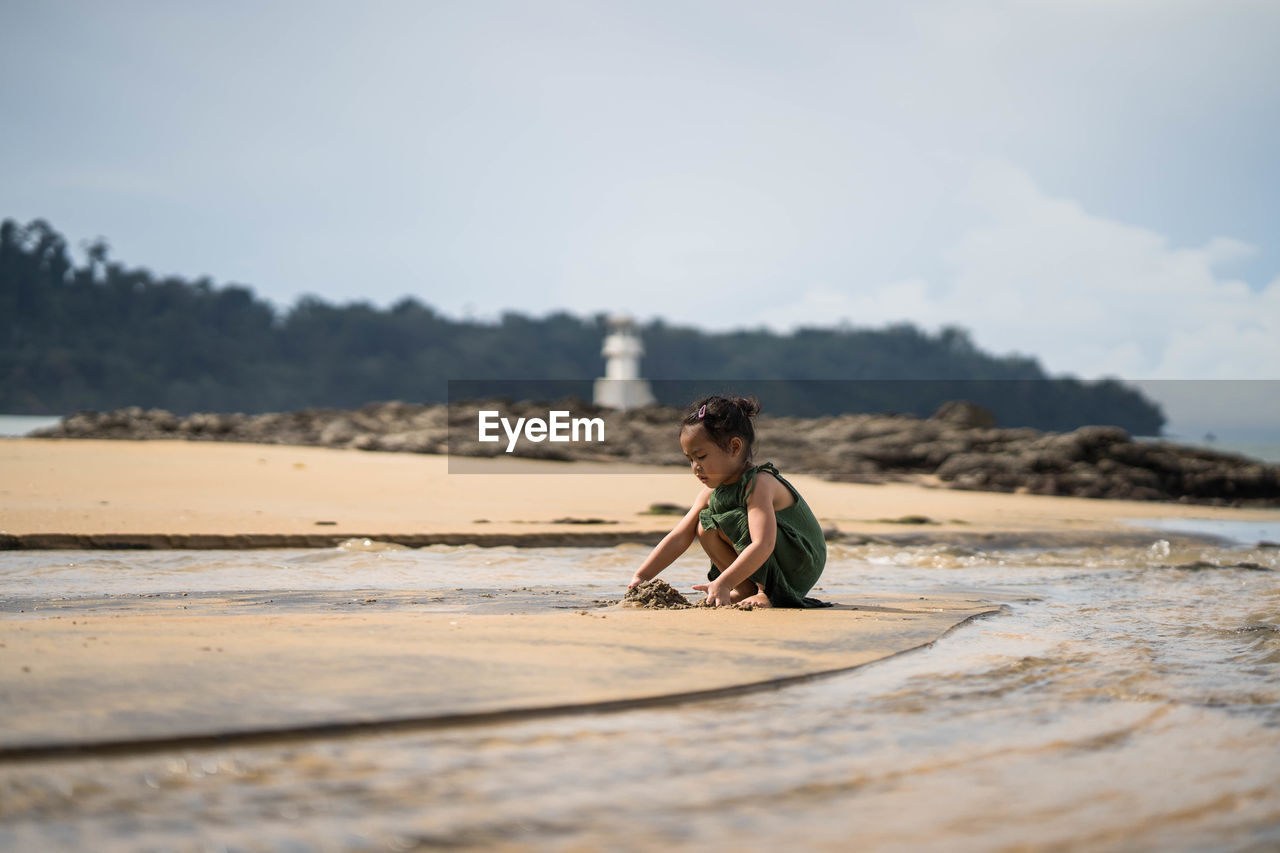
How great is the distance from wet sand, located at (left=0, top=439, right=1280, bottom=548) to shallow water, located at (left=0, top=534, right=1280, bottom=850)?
16.3ft

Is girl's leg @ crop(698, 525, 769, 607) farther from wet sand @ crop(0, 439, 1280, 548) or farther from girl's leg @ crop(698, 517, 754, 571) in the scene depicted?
wet sand @ crop(0, 439, 1280, 548)

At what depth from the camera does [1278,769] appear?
6.94 feet

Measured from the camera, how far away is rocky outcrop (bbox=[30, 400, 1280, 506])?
17359mm

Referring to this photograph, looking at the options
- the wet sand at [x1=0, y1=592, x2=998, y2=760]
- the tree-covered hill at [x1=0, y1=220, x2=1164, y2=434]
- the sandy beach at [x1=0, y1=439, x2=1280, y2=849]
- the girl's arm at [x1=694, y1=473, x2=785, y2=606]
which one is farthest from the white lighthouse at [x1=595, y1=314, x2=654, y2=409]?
the wet sand at [x1=0, y1=592, x2=998, y2=760]

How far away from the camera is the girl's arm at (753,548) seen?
4219mm

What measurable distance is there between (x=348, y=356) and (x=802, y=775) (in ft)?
267

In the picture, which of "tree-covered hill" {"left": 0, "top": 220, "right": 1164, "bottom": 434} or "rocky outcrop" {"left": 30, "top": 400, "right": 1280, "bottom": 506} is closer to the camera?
"rocky outcrop" {"left": 30, "top": 400, "right": 1280, "bottom": 506}

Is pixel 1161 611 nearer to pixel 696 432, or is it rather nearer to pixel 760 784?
pixel 696 432

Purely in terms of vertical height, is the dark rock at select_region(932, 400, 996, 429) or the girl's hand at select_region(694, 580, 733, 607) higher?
the dark rock at select_region(932, 400, 996, 429)

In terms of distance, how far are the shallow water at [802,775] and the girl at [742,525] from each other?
1.02 meters

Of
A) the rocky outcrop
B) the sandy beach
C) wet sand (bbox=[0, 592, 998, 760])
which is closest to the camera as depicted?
the sandy beach

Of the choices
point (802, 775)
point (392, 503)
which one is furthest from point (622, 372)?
point (802, 775)

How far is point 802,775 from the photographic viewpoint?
1.98 m

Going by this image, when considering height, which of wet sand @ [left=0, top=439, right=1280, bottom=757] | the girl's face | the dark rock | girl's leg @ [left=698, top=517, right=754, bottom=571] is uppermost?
the dark rock
